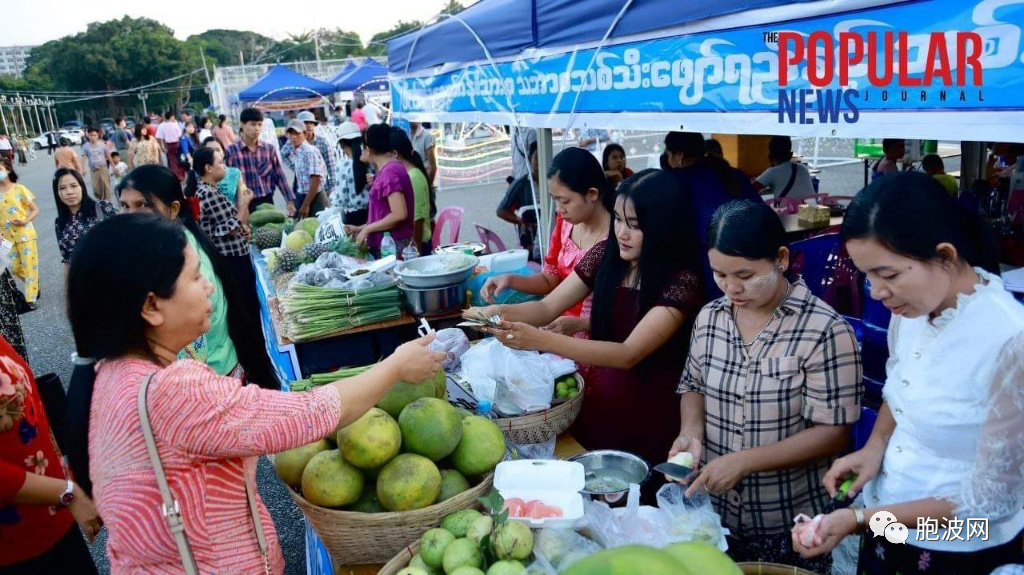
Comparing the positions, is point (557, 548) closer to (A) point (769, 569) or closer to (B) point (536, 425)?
(A) point (769, 569)

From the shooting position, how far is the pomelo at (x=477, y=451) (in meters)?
1.82

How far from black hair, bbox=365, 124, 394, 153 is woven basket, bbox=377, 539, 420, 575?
4.22 m

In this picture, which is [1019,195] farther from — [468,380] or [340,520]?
[340,520]

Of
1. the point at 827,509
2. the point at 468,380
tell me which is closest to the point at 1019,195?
the point at 827,509

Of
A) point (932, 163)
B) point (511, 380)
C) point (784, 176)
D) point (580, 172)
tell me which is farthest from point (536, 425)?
point (932, 163)

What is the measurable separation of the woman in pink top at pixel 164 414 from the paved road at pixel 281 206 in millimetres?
177

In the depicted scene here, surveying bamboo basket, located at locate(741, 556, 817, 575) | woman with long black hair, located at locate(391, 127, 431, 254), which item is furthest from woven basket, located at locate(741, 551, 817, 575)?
woman with long black hair, located at locate(391, 127, 431, 254)

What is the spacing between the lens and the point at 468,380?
238cm

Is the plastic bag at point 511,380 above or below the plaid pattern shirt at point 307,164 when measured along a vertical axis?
below

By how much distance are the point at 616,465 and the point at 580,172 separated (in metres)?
1.46

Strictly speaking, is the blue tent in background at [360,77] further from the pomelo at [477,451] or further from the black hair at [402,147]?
the pomelo at [477,451]

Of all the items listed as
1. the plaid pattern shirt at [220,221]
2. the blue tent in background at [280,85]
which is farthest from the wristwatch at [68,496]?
the blue tent in background at [280,85]

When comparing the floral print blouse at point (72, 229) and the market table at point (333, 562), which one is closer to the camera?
the market table at point (333, 562)

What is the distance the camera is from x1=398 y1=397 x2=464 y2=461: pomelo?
1.75 metres
